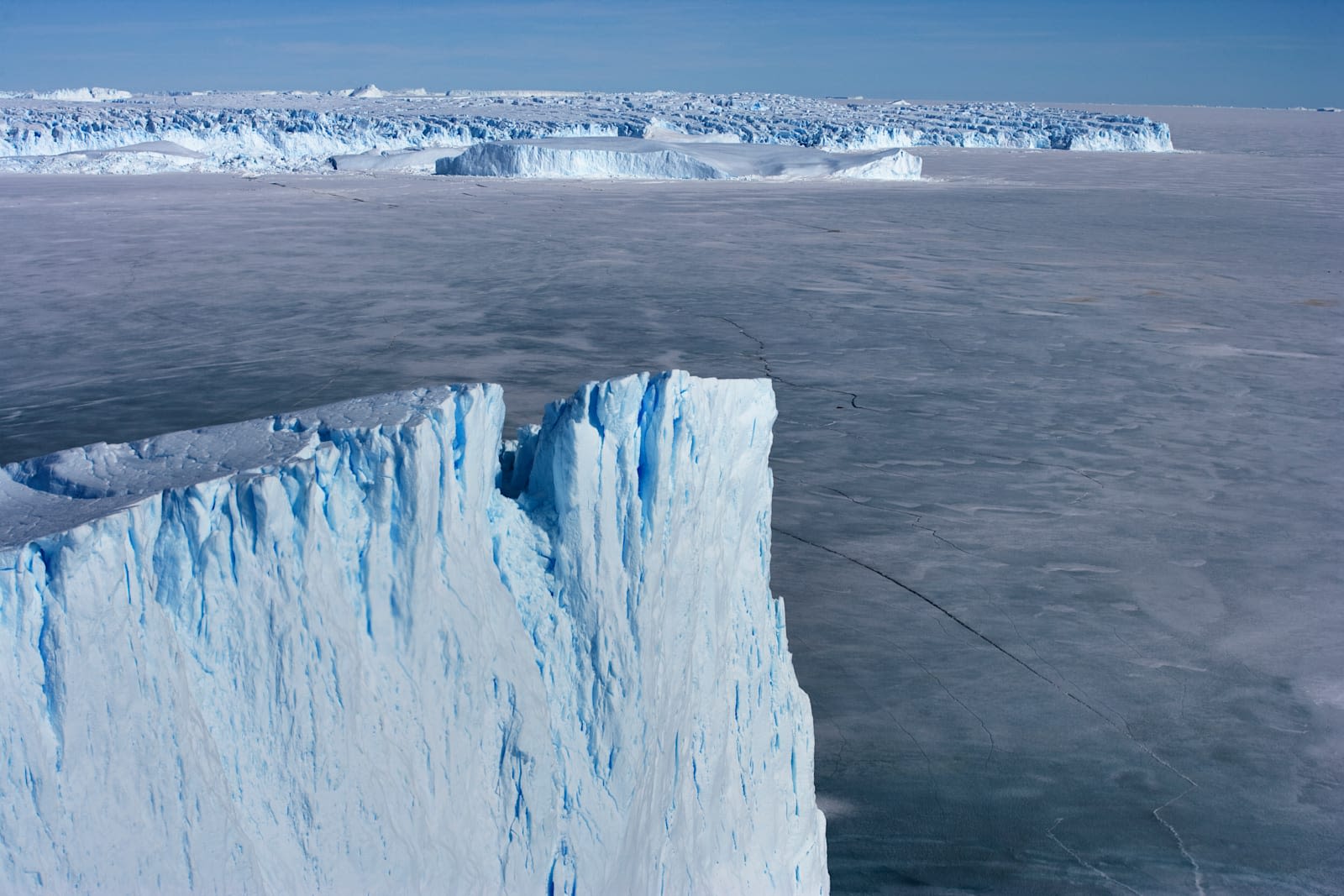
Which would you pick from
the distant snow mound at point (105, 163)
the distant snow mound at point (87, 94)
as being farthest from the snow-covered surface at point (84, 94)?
the distant snow mound at point (105, 163)

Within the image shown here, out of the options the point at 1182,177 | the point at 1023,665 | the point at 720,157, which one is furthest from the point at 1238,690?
the point at 1182,177

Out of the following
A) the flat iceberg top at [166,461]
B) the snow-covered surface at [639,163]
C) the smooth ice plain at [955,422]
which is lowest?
the smooth ice plain at [955,422]

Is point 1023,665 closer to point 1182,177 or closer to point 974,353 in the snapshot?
point 974,353

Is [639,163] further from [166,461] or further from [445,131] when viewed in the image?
[166,461]

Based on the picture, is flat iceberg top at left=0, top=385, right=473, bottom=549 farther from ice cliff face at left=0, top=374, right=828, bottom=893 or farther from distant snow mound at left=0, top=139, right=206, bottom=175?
distant snow mound at left=0, top=139, right=206, bottom=175

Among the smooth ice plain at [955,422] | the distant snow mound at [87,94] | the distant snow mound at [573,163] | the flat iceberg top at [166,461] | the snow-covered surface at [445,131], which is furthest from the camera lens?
the distant snow mound at [87,94]

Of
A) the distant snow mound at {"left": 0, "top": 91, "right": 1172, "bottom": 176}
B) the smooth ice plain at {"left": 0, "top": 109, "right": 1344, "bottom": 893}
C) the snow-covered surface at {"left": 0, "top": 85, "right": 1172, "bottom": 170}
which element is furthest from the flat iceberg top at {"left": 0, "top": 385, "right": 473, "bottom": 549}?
the snow-covered surface at {"left": 0, "top": 85, "right": 1172, "bottom": 170}

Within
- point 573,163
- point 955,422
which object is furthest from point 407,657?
Result: point 573,163

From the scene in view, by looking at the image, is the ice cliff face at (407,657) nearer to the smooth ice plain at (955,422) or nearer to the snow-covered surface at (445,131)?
the smooth ice plain at (955,422)
